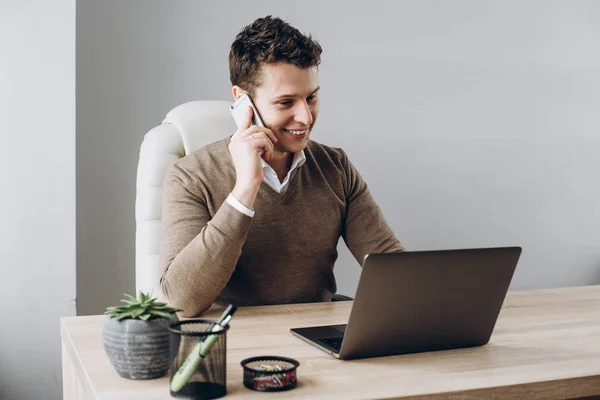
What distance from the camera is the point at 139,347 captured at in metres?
0.95

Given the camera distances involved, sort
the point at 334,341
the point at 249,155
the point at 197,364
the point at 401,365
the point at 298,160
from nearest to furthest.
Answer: the point at 197,364, the point at 401,365, the point at 334,341, the point at 249,155, the point at 298,160

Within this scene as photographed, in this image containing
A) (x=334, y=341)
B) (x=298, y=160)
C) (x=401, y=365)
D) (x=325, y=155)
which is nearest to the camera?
(x=401, y=365)

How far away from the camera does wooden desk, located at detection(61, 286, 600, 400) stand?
947 mm

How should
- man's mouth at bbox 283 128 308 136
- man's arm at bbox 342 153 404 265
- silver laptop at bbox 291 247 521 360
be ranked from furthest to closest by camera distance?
man's arm at bbox 342 153 404 265
man's mouth at bbox 283 128 308 136
silver laptop at bbox 291 247 521 360

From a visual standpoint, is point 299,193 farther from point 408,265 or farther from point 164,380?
point 164,380

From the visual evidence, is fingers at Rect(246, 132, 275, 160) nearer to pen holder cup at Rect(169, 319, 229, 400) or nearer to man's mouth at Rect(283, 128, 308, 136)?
man's mouth at Rect(283, 128, 308, 136)

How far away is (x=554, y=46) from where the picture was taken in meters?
2.88

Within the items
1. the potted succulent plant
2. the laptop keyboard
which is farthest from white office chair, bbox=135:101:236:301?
the potted succulent plant

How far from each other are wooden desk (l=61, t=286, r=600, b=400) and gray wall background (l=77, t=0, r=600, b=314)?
0.96 metres

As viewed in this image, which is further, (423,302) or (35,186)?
(35,186)

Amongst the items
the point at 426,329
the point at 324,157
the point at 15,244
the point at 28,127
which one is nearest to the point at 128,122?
the point at 28,127

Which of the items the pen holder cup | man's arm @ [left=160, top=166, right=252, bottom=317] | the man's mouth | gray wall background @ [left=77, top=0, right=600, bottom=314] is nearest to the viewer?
the pen holder cup

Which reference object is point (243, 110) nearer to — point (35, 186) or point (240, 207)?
point (240, 207)

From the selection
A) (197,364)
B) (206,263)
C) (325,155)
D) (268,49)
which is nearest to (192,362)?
(197,364)
